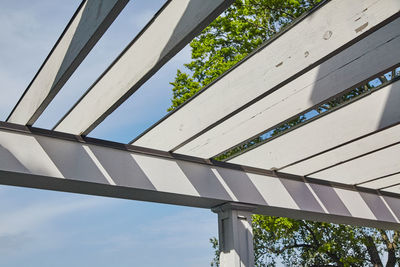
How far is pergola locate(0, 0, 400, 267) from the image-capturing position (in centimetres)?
277

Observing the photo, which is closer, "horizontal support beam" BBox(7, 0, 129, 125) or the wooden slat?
"horizontal support beam" BBox(7, 0, 129, 125)

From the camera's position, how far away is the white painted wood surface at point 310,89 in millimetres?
3117

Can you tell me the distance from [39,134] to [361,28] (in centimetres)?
257

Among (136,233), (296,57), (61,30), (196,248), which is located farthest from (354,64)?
(196,248)

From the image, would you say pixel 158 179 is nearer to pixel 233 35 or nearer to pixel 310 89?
pixel 310 89

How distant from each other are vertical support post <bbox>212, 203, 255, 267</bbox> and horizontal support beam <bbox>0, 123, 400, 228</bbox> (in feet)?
0.36

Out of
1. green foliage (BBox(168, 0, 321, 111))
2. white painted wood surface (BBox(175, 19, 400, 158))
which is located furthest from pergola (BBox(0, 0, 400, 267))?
green foliage (BBox(168, 0, 321, 111))

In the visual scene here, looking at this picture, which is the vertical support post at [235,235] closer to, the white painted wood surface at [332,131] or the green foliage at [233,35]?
the white painted wood surface at [332,131]

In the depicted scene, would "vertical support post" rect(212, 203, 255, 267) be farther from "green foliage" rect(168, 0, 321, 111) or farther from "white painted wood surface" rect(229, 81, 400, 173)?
"green foliage" rect(168, 0, 321, 111)

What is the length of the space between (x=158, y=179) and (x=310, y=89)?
1.57m

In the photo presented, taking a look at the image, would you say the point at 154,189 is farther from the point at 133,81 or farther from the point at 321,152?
the point at 321,152

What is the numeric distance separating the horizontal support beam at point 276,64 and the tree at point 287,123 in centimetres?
667

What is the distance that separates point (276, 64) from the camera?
3.24 metres

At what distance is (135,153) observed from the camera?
13.0 feet
